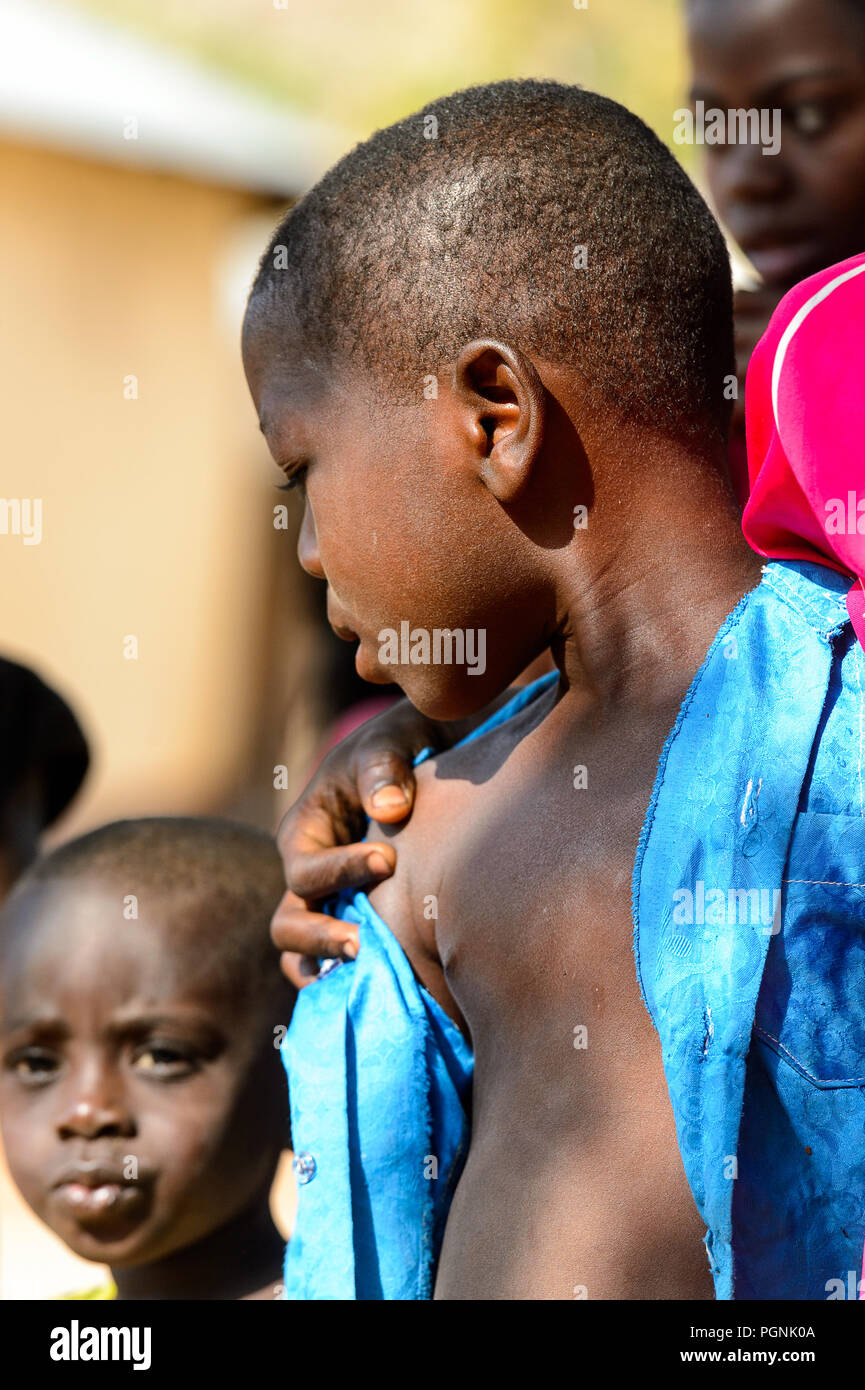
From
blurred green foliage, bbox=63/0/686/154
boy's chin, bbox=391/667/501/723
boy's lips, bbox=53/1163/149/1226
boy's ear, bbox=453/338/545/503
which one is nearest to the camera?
boy's ear, bbox=453/338/545/503

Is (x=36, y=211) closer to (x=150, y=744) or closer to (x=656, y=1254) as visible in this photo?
(x=150, y=744)

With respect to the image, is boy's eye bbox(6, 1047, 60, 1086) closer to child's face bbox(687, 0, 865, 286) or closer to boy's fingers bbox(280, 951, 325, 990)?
boy's fingers bbox(280, 951, 325, 990)

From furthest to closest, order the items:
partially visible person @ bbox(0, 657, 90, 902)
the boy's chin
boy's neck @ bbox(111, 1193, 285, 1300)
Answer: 1. partially visible person @ bbox(0, 657, 90, 902)
2. boy's neck @ bbox(111, 1193, 285, 1300)
3. the boy's chin

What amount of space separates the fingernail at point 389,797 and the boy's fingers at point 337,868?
0.05 metres

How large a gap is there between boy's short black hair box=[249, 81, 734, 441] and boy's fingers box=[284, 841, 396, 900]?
547 millimetres

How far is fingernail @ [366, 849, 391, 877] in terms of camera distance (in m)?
1.79

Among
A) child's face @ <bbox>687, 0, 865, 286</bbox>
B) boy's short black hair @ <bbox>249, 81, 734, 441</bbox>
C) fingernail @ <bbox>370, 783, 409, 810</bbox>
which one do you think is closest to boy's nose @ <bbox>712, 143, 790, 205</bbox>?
child's face @ <bbox>687, 0, 865, 286</bbox>

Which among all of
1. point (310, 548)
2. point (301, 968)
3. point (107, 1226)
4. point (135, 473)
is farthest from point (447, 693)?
point (135, 473)

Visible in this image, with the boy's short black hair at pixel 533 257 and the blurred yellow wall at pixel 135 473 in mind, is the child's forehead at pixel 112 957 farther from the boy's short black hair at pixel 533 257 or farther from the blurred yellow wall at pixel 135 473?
the blurred yellow wall at pixel 135 473

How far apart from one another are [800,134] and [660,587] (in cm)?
116

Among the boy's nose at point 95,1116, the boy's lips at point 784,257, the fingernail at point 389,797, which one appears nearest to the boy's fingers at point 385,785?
the fingernail at point 389,797
